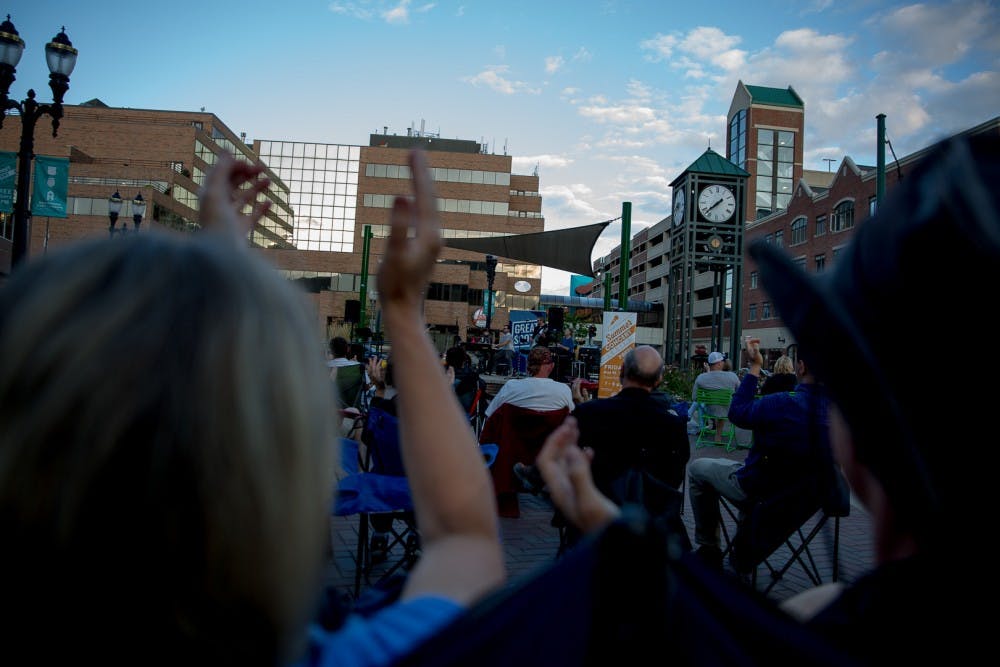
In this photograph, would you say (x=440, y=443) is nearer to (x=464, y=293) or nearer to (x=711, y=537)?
(x=711, y=537)

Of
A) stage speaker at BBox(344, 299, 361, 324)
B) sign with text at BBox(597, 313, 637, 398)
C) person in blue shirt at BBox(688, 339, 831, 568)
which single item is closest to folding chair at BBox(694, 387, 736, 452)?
Result: sign with text at BBox(597, 313, 637, 398)

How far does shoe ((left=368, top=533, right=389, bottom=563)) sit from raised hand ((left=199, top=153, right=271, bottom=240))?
3995mm

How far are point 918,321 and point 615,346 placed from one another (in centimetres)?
695

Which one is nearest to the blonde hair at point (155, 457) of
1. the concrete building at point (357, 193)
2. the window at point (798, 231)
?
the concrete building at point (357, 193)

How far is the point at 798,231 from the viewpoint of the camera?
47188mm

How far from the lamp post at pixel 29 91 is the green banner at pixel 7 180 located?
5.34 ft

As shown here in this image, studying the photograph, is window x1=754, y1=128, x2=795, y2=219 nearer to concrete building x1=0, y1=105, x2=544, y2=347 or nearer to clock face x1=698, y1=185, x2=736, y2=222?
concrete building x1=0, y1=105, x2=544, y2=347

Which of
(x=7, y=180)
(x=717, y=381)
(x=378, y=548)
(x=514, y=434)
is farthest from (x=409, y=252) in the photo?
(x=7, y=180)

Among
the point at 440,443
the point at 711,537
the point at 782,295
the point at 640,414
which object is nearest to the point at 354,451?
the point at 640,414

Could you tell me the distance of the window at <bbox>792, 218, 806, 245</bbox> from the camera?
4647 cm

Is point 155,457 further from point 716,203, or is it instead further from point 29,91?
point 716,203

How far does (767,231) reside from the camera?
51562 millimetres

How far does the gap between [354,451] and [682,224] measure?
68.0ft

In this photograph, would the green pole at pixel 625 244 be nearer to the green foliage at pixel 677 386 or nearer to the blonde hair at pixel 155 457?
the green foliage at pixel 677 386
